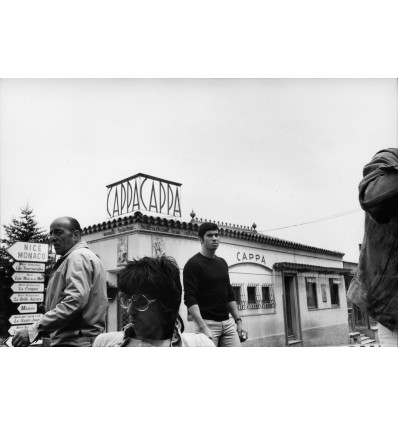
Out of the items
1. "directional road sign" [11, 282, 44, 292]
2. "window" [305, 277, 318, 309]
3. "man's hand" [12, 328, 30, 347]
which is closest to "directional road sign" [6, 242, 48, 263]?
"directional road sign" [11, 282, 44, 292]

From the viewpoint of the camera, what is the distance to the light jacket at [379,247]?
4.99 ft

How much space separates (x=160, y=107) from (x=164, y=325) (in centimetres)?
188

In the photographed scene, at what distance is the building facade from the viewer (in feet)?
10.1

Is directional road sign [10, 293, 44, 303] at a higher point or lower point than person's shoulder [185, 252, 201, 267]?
lower

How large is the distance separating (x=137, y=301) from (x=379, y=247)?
1065mm

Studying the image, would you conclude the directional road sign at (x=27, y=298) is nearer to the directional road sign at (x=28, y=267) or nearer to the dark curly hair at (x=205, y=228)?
the directional road sign at (x=28, y=267)

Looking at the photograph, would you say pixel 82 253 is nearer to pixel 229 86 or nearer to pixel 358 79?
pixel 229 86

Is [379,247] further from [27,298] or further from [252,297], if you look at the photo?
[27,298]

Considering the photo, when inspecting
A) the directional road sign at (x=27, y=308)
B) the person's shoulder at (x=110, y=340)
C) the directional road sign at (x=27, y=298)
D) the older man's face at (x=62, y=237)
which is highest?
the older man's face at (x=62, y=237)

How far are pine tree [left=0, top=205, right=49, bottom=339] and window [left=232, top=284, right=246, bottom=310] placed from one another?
151cm

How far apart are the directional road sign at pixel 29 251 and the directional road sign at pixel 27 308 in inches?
13.2

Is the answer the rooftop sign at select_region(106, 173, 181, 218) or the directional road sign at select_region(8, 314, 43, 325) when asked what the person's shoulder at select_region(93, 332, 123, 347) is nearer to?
the directional road sign at select_region(8, 314, 43, 325)

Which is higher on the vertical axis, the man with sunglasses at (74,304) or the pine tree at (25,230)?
the pine tree at (25,230)

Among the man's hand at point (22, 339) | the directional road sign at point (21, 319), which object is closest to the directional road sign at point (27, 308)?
the directional road sign at point (21, 319)
